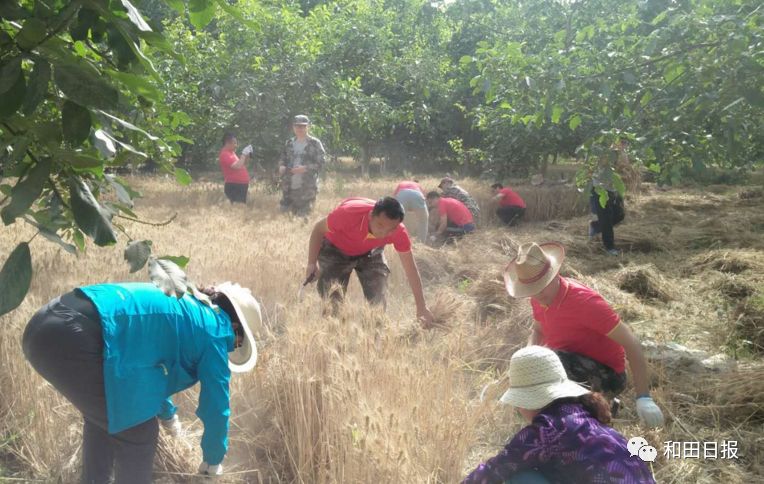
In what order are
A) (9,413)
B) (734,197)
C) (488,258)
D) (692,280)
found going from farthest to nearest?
1. (734,197)
2. (488,258)
3. (692,280)
4. (9,413)

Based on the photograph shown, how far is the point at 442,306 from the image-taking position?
16.5ft

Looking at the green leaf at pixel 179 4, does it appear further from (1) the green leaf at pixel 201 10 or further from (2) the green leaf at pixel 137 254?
(2) the green leaf at pixel 137 254

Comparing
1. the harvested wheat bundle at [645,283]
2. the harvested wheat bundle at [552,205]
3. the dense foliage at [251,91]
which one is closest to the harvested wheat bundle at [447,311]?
the dense foliage at [251,91]

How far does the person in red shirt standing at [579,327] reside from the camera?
10.4 ft

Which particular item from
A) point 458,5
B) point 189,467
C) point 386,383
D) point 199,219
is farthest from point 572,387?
point 458,5

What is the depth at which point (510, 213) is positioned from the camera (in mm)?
11227

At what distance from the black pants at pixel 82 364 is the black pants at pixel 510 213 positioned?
936 centimetres

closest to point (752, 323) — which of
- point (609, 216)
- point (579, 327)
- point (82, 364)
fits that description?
point (579, 327)

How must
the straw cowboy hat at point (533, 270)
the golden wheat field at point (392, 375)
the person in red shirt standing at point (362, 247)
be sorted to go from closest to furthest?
the golden wheat field at point (392, 375) < the straw cowboy hat at point (533, 270) < the person in red shirt standing at point (362, 247)

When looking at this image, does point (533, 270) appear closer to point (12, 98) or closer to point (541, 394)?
Result: point (541, 394)

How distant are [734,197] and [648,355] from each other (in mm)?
10042

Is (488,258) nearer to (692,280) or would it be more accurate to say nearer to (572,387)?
(692,280)

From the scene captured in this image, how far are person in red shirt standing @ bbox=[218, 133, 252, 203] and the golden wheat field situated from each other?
395 centimetres

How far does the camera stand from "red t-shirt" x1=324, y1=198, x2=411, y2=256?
4508 millimetres
